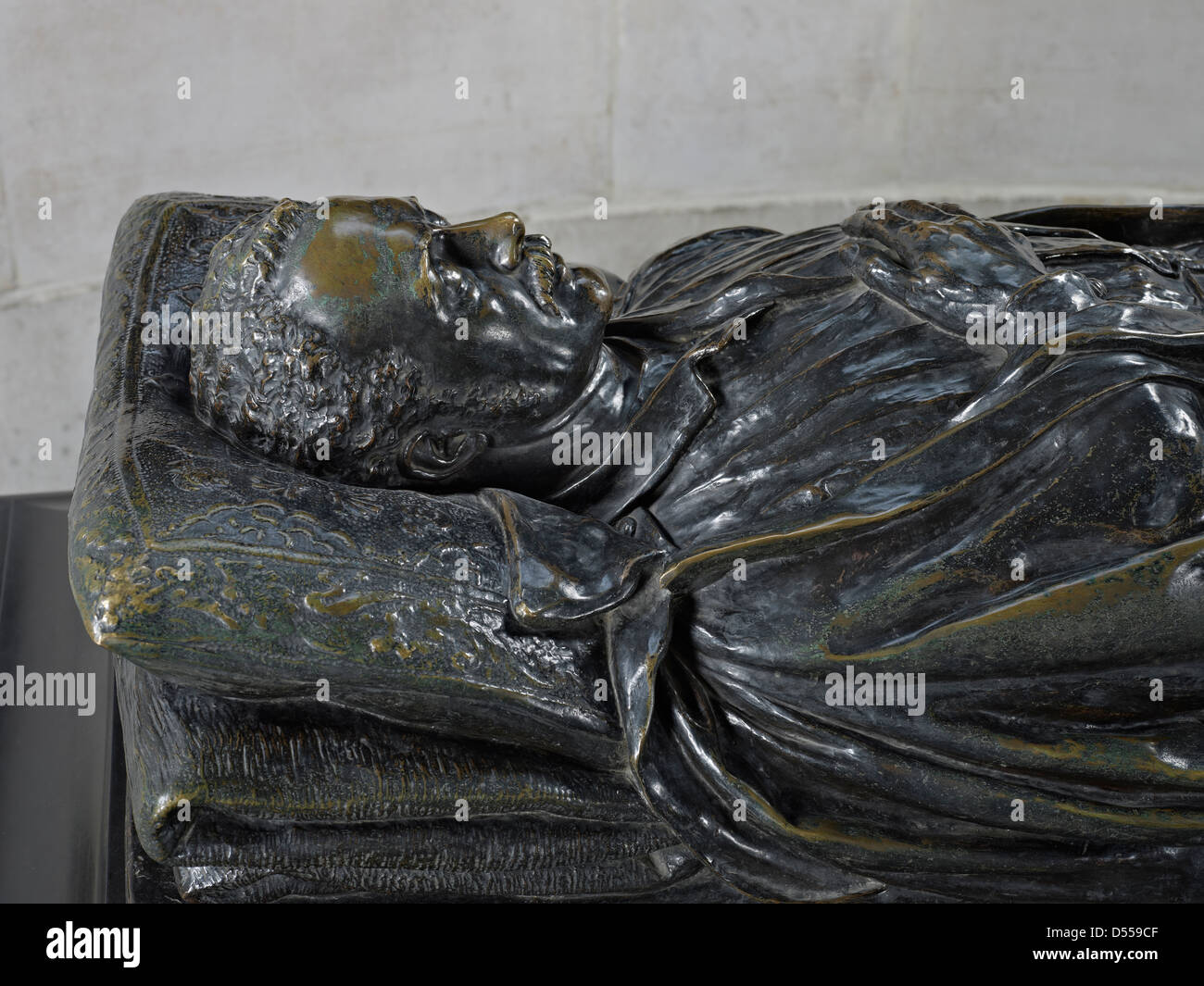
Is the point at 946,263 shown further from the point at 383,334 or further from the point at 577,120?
the point at 577,120

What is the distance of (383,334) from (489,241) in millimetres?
217

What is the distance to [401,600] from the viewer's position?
172cm

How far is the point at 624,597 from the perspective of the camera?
179cm

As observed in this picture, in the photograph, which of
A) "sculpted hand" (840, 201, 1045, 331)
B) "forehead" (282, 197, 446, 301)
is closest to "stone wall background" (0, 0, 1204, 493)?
"sculpted hand" (840, 201, 1045, 331)

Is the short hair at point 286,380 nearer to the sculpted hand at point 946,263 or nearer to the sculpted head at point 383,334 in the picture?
the sculpted head at point 383,334

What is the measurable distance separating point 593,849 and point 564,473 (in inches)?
23.0

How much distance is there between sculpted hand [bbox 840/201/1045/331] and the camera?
1961 mm

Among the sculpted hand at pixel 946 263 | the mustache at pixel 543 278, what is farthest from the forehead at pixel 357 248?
the sculpted hand at pixel 946 263

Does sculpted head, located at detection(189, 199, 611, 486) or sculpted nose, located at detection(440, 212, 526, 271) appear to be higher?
sculpted nose, located at detection(440, 212, 526, 271)

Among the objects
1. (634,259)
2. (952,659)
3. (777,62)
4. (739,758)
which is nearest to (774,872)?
(739,758)

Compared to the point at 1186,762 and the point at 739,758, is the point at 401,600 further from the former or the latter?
the point at 1186,762

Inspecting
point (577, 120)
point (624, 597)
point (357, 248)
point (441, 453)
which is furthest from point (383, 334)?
point (577, 120)

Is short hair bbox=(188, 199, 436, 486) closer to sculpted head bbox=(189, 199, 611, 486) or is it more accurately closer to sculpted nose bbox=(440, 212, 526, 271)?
sculpted head bbox=(189, 199, 611, 486)

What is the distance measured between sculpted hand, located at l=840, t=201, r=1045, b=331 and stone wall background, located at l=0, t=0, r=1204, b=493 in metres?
2.46
